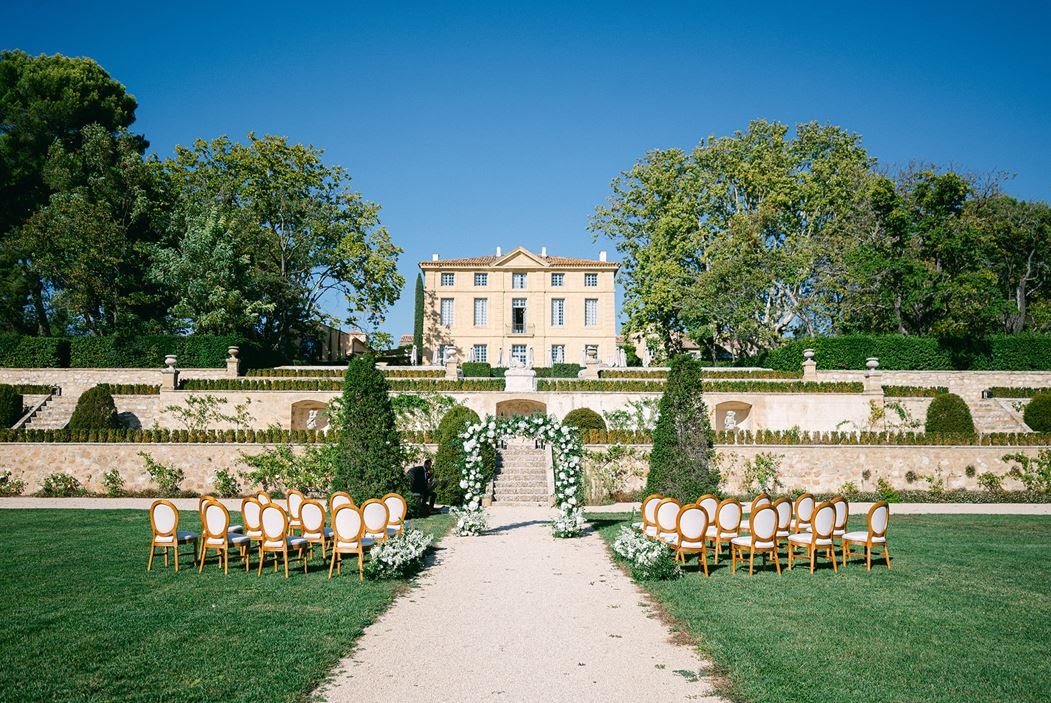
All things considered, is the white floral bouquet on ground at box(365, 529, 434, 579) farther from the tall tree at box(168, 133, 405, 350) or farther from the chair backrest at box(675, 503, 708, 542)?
the tall tree at box(168, 133, 405, 350)

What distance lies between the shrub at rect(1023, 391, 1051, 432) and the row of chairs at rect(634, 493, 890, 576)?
644 inches

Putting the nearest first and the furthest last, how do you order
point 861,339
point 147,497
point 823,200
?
1. point 147,497
2. point 861,339
3. point 823,200

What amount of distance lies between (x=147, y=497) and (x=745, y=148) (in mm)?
30783

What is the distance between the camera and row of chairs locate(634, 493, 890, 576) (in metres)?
8.70

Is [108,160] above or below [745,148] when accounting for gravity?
below

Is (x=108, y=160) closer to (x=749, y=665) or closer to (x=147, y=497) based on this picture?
(x=147, y=497)

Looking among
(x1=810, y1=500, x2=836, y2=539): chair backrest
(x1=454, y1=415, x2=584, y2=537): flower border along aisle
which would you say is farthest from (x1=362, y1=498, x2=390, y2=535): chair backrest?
(x1=810, y1=500, x2=836, y2=539): chair backrest

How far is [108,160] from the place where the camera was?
98.2ft

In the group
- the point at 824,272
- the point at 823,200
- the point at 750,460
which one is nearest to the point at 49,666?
the point at 750,460

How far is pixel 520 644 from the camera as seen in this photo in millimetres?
5777

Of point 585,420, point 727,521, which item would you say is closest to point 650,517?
point 727,521

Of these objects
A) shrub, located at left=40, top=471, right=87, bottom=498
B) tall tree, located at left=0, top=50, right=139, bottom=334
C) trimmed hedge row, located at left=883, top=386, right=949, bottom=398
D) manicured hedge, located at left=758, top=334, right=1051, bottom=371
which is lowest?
shrub, located at left=40, top=471, right=87, bottom=498

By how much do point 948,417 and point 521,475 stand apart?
1355 cm

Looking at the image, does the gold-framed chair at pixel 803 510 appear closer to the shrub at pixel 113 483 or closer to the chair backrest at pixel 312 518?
the chair backrest at pixel 312 518
